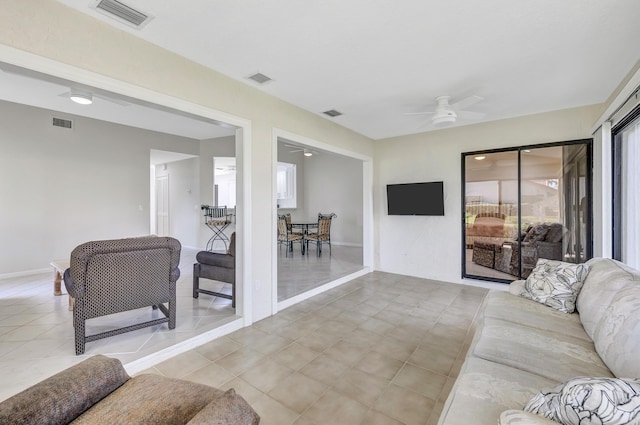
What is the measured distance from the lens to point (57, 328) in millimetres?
2805

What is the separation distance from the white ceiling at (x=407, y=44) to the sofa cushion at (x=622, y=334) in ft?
6.30

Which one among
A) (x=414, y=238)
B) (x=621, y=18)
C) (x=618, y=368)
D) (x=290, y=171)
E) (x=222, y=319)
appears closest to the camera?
(x=618, y=368)

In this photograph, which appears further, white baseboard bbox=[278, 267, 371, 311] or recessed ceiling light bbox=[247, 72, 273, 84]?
white baseboard bbox=[278, 267, 371, 311]

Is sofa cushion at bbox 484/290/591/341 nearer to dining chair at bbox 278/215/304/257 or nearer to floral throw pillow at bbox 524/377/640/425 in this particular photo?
floral throw pillow at bbox 524/377/640/425

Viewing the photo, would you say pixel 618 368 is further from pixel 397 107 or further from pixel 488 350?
pixel 397 107

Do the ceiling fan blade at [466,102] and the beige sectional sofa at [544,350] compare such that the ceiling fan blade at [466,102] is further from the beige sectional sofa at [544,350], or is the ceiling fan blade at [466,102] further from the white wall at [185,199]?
the white wall at [185,199]

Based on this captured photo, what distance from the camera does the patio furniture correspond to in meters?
3.38

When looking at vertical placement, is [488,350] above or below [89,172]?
below

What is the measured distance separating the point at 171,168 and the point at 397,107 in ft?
23.3

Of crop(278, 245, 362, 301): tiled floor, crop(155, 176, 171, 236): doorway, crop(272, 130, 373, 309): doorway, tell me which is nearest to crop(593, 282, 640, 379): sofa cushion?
crop(278, 245, 362, 301): tiled floor

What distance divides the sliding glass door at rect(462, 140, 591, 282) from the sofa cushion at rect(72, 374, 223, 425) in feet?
15.3

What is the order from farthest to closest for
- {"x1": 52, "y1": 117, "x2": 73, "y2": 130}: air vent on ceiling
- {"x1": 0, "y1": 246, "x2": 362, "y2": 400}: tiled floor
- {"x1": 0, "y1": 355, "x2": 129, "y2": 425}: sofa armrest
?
{"x1": 52, "y1": 117, "x2": 73, "y2": 130}: air vent on ceiling → {"x1": 0, "y1": 246, "x2": 362, "y2": 400}: tiled floor → {"x1": 0, "y1": 355, "x2": 129, "y2": 425}: sofa armrest

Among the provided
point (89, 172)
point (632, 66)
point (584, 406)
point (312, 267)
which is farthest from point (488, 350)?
point (89, 172)

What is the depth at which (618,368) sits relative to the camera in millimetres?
1309
